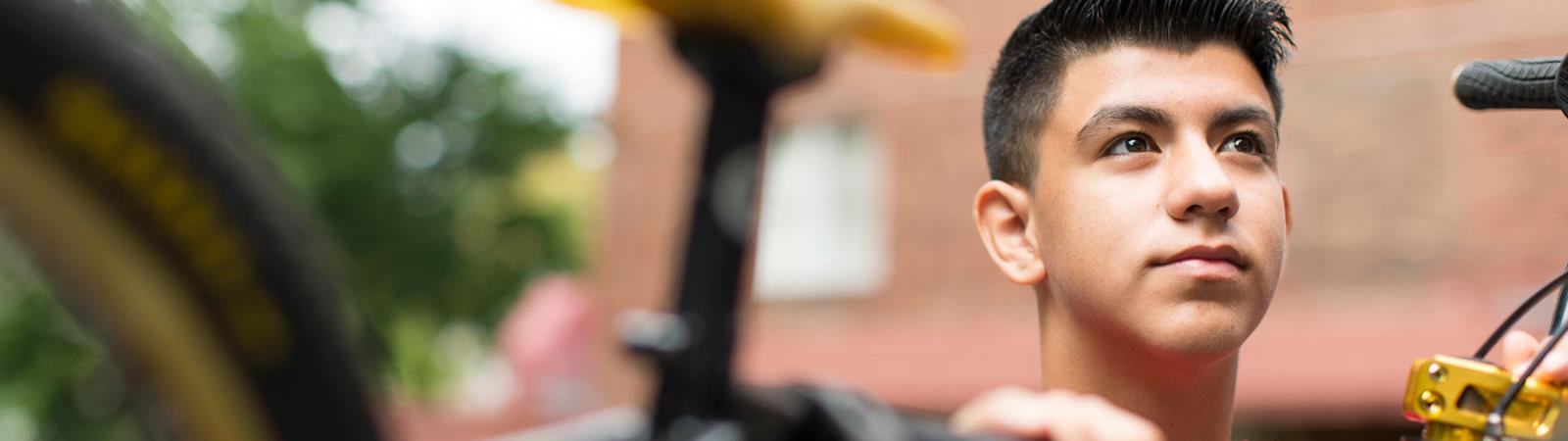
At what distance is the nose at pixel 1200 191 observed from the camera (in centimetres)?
82

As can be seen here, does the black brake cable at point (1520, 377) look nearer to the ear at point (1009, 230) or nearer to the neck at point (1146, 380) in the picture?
the neck at point (1146, 380)

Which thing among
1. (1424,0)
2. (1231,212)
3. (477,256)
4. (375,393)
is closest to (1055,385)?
(1231,212)

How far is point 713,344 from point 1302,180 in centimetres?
128

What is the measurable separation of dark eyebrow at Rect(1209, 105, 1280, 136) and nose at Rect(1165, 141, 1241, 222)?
0.10 ft

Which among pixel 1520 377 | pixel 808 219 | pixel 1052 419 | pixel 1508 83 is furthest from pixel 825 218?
pixel 1052 419

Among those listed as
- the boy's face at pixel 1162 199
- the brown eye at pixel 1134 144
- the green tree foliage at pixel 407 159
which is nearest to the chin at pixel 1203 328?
the boy's face at pixel 1162 199

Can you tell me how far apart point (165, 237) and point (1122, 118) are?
1.69ft

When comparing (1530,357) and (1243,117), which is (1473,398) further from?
(1243,117)

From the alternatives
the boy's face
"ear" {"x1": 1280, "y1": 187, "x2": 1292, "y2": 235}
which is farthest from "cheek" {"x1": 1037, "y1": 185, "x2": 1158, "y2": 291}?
"ear" {"x1": 1280, "y1": 187, "x2": 1292, "y2": 235}

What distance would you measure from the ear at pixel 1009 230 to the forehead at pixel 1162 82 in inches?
2.0

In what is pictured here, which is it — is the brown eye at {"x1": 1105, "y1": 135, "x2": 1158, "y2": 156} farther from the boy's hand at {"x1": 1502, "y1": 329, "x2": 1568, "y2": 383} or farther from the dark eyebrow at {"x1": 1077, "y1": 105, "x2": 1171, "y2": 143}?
the boy's hand at {"x1": 1502, "y1": 329, "x2": 1568, "y2": 383}

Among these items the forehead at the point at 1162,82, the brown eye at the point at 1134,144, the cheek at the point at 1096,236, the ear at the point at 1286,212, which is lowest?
the cheek at the point at 1096,236

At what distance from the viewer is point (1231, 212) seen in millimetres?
833

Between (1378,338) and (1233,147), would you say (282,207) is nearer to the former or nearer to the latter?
(1233,147)
